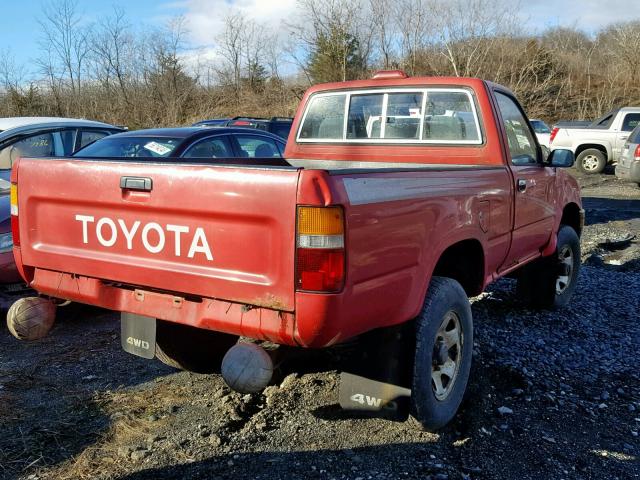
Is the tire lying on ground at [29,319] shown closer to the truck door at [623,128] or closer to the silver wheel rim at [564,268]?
the silver wheel rim at [564,268]

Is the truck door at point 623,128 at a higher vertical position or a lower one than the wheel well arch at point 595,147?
higher

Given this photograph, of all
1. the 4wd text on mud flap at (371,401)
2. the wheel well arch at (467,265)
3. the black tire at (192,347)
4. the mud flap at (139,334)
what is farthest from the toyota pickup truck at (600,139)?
the mud flap at (139,334)

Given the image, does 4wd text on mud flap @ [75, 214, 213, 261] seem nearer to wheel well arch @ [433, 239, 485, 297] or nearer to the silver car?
wheel well arch @ [433, 239, 485, 297]

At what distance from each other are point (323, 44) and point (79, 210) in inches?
1057

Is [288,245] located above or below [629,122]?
below

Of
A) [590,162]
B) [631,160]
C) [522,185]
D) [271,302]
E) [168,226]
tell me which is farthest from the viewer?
[590,162]

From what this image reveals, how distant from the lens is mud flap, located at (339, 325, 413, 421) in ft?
9.53

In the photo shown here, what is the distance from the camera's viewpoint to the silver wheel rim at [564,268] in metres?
5.37

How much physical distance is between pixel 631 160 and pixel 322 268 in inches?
529

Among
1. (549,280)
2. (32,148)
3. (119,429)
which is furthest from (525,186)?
(32,148)

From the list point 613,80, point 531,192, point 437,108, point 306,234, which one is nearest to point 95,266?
point 306,234

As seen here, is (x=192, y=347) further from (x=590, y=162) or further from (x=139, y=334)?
(x=590, y=162)

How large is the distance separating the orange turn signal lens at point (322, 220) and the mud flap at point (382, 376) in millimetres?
786

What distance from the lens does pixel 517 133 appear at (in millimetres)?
4582
